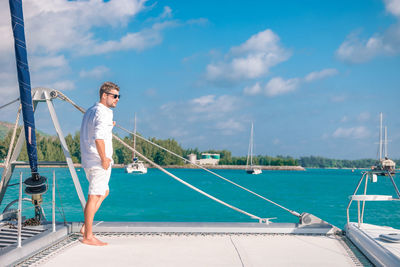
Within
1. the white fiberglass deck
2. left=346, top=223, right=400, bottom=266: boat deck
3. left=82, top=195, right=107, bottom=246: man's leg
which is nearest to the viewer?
left=346, top=223, right=400, bottom=266: boat deck

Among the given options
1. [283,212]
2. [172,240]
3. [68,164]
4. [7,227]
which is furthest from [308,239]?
[283,212]

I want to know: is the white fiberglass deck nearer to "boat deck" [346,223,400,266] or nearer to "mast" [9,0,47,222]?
"boat deck" [346,223,400,266]

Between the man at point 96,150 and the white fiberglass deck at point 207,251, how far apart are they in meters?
0.36

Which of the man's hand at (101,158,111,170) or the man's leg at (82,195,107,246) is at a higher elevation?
the man's hand at (101,158,111,170)

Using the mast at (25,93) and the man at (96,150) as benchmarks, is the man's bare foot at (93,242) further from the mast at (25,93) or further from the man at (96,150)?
the mast at (25,93)

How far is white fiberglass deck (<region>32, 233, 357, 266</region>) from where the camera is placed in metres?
3.29

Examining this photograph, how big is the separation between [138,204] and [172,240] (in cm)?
2724

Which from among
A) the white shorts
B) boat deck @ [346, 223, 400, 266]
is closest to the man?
the white shorts

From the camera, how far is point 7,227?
14.7 ft

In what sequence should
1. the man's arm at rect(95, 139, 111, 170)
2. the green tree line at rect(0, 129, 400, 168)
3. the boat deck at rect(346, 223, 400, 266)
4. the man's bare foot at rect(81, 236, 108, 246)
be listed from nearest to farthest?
the boat deck at rect(346, 223, 400, 266), the man's arm at rect(95, 139, 111, 170), the man's bare foot at rect(81, 236, 108, 246), the green tree line at rect(0, 129, 400, 168)

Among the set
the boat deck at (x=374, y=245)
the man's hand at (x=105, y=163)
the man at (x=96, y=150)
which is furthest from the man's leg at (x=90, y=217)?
the boat deck at (x=374, y=245)

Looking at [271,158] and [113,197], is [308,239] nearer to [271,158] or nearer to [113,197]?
[113,197]

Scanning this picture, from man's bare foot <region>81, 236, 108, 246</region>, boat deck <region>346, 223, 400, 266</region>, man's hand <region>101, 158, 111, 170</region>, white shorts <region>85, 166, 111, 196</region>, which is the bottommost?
man's bare foot <region>81, 236, 108, 246</region>

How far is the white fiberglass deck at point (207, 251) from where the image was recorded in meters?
3.29
